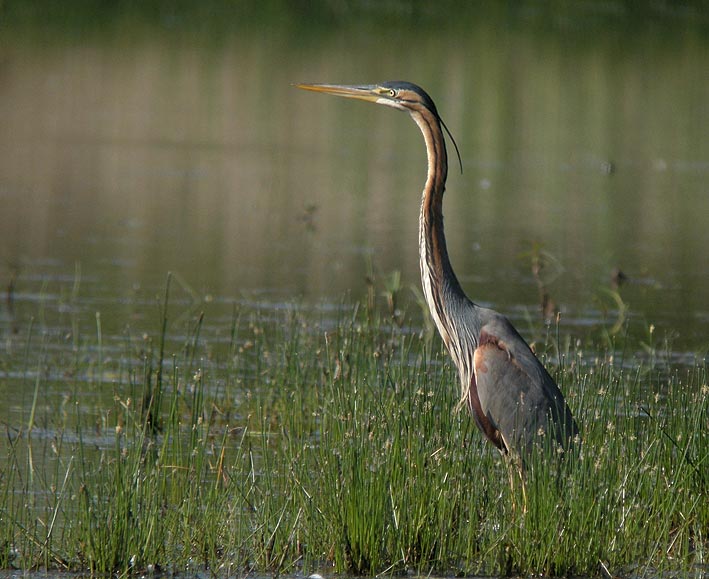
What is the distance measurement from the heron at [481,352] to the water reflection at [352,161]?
394 centimetres

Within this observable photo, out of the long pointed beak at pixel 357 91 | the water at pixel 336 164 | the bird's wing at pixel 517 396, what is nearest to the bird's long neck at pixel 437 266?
the bird's wing at pixel 517 396

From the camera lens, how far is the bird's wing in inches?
253

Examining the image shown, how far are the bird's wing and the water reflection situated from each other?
4009 mm

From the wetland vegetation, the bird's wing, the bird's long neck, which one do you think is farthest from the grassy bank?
the bird's long neck

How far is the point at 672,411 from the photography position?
6.59 meters

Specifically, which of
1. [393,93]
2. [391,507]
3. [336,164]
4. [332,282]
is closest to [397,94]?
[393,93]

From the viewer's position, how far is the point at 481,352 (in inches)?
260

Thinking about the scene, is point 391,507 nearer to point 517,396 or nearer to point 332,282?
point 517,396

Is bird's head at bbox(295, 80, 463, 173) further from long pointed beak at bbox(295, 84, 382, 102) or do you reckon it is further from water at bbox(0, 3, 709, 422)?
water at bbox(0, 3, 709, 422)

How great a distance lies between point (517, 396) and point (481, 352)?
28cm

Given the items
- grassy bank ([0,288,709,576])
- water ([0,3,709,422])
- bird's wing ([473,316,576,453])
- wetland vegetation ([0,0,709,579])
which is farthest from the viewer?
water ([0,3,709,422])

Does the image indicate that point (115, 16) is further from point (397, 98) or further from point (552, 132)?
point (397, 98)

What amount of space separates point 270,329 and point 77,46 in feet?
60.3

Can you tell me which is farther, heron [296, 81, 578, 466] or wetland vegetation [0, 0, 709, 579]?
heron [296, 81, 578, 466]
